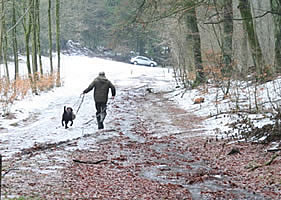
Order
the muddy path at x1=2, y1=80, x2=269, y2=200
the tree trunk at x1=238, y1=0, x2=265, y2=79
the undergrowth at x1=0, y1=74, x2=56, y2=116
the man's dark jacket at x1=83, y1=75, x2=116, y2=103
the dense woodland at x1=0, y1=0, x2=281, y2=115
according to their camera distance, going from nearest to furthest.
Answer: the muddy path at x1=2, y1=80, x2=269, y2=200, the man's dark jacket at x1=83, y1=75, x2=116, y2=103, the dense woodland at x1=0, y1=0, x2=281, y2=115, the tree trunk at x1=238, y1=0, x2=265, y2=79, the undergrowth at x1=0, y1=74, x2=56, y2=116

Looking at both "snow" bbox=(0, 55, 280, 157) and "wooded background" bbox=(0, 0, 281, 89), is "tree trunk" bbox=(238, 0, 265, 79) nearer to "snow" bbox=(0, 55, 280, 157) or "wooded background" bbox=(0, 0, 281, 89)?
"wooded background" bbox=(0, 0, 281, 89)

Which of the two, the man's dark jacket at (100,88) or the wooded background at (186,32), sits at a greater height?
the wooded background at (186,32)

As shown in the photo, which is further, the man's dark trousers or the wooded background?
the wooded background

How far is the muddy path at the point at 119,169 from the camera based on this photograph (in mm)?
6477

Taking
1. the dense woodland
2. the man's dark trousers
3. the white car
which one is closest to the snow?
the man's dark trousers

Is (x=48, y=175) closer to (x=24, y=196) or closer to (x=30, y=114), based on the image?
(x=24, y=196)

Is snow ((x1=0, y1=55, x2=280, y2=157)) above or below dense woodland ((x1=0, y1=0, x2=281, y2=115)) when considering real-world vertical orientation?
below

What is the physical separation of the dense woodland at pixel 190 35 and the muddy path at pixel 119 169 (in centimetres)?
347

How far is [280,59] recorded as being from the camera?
762 inches

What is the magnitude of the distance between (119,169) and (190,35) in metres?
17.7

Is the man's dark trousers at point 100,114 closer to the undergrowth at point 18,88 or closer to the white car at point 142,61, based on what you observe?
the undergrowth at point 18,88

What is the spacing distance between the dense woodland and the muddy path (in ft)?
11.4

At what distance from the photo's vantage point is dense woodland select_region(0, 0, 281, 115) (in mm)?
14578

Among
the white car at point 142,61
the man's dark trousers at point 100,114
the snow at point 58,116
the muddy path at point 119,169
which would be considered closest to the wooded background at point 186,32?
the snow at point 58,116
